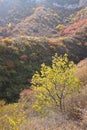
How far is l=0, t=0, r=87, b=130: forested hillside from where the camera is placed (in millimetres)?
11367

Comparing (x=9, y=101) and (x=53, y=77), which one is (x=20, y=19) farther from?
(x=53, y=77)

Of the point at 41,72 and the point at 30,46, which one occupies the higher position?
the point at 30,46

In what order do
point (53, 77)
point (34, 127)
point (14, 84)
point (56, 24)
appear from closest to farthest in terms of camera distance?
point (34, 127)
point (53, 77)
point (14, 84)
point (56, 24)

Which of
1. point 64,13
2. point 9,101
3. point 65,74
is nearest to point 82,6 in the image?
point 64,13

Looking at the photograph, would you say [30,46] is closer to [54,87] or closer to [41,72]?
[41,72]

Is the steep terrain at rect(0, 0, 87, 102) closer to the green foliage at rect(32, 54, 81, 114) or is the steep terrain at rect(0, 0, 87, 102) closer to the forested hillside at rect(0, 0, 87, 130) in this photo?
the forested hillside at rect(0, 0, 87, 130)

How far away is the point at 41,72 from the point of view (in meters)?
13.8

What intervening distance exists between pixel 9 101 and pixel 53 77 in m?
12.7

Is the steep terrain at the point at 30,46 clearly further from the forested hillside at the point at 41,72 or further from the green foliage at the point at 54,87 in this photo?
the green foliage at the point at 54,87

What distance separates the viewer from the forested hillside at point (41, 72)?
1137 cm

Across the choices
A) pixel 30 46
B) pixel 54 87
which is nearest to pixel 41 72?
pixel 54 87

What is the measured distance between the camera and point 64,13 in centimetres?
9338

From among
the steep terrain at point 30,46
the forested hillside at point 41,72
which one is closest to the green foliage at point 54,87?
the forested hillside at point 41,72

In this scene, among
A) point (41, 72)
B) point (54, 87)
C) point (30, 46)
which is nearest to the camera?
point (54, 87)
